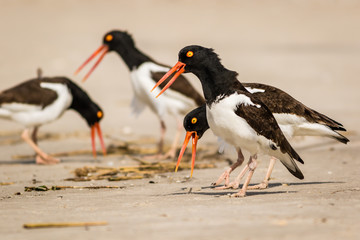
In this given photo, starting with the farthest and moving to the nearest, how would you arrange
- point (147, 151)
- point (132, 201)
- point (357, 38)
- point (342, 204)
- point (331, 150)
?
point (357, 38) → point (147, 151) → point (331, 150) → point (132, 201) → point (342, 204)

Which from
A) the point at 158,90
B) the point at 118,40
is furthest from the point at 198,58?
the point at 118,40

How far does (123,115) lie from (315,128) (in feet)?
25.3

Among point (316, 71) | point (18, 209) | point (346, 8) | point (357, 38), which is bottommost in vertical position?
point (18, 209)

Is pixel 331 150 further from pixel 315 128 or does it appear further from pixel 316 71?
pixel 316 71

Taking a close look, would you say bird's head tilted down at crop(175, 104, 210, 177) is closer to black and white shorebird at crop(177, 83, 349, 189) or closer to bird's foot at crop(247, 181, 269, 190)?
black and white shorebird at crop(177, 83, 349, 189)

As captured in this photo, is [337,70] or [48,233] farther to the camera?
[337,70]

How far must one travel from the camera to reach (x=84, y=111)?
11.5 metres

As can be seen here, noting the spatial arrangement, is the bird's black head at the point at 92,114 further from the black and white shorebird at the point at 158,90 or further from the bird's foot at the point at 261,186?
the bird's foot at the point at 261,186

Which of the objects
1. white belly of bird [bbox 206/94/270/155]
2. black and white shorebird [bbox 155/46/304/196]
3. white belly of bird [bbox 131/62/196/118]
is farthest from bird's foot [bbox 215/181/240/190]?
white belly of bird [bbox 131/62/196/118]

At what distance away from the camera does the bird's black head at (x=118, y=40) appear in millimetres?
12164

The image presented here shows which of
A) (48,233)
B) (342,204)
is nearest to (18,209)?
(48,233)

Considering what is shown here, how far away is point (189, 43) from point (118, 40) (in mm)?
11932

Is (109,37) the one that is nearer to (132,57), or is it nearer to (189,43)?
(132,57)

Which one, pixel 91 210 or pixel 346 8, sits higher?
pixel 346 8
